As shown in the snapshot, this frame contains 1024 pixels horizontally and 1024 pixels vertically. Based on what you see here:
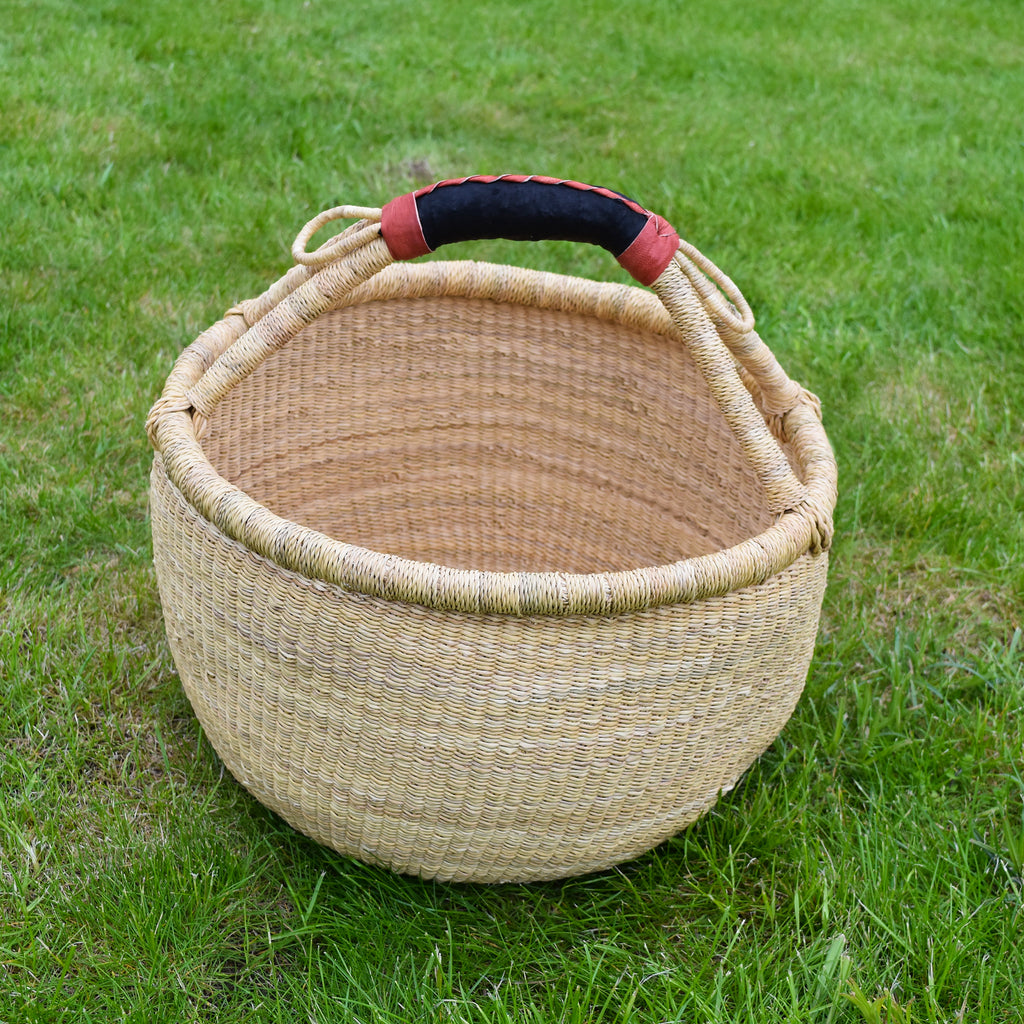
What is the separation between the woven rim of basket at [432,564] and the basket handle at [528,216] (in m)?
0.07

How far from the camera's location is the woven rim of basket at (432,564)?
3.20 ft

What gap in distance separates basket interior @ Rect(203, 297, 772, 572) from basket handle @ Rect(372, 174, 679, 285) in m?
0.45

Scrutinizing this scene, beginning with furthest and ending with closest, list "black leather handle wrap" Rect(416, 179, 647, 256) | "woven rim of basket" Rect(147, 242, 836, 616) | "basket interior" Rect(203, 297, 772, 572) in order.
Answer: "basket interior" Rect(203, 297, 772, 572) → "black leather handle wrap" Rect(416, 179, 647, 256) → "woven rim of basket" Rect(147, 242, 836, 616)

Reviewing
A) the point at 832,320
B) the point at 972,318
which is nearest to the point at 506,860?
the point at 832,320

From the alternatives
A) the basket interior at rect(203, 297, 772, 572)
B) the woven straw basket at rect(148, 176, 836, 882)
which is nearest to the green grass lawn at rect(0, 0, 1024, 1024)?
the woven straw basket at rect(148, 176, 836, 882)

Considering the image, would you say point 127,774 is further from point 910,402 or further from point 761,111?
point 761,111

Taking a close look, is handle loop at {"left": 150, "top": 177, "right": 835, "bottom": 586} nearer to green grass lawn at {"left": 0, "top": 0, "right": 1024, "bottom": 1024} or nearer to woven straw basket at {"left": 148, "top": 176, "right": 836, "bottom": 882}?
woven straw basket at {"left": 148, "top": 176, "right": 836, "bottom": 882}

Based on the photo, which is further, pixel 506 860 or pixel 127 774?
pixel 127 774

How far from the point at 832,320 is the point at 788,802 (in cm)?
137

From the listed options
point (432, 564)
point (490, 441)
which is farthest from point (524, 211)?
point (490, 441)

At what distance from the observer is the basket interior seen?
1.57 metres

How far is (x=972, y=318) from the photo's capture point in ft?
7.89

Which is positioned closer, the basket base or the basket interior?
the basket base

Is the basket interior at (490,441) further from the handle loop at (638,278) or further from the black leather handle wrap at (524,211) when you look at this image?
the black leather handle wrap at (524,211)
